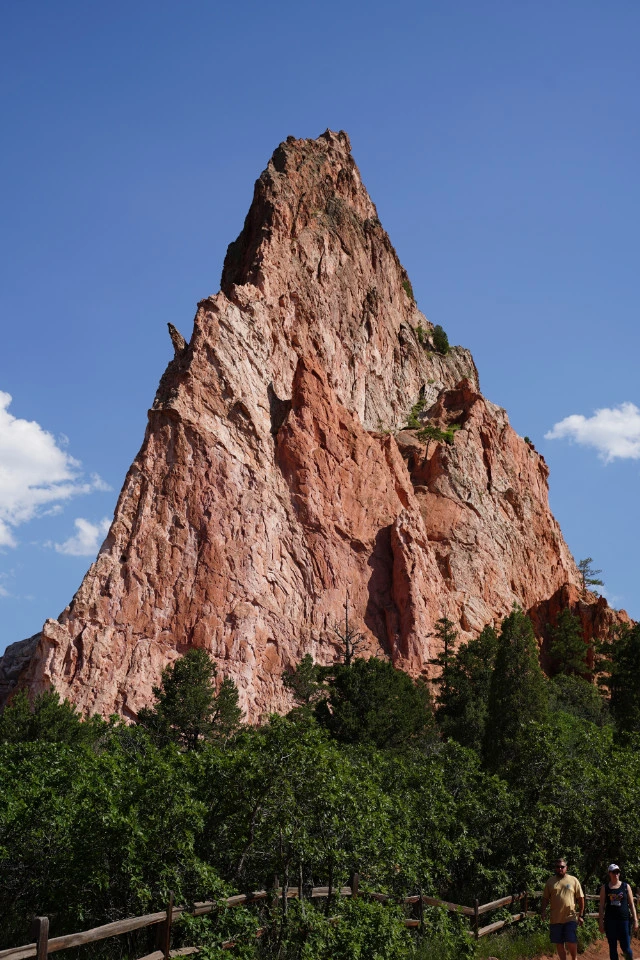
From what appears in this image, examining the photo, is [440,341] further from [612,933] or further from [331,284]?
[612,933]

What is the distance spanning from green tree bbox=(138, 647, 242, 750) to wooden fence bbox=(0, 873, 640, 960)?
2030 centimetres

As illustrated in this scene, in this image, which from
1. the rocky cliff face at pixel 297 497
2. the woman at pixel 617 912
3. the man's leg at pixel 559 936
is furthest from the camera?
the rocky cliff face at pixel 297 497

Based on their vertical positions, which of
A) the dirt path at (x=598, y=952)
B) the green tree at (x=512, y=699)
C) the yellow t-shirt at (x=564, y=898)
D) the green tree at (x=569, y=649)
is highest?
the green tree at (x=569, y=649)

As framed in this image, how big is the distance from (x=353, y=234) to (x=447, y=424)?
68.5ft

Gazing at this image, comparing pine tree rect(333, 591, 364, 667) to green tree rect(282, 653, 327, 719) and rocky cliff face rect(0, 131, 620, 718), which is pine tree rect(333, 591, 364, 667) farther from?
green tree rect(282, 653, 327, 719)

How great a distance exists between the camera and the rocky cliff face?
5353cm

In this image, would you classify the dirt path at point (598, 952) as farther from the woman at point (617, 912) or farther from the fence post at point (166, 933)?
the fence post at point (166, 933)

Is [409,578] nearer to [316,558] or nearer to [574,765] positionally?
[316,558]

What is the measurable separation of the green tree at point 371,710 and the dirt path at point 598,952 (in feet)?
55.8

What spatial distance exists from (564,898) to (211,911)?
520 cm

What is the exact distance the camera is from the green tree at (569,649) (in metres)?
68.1

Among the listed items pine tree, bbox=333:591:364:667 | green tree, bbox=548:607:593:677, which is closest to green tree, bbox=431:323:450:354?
green tree, bbox=548:607:593:677

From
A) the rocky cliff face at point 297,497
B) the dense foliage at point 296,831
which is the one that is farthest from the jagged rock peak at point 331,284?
the dense foliage at point 296,831

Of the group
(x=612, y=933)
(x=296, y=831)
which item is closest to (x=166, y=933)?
(x=296, y=831)
